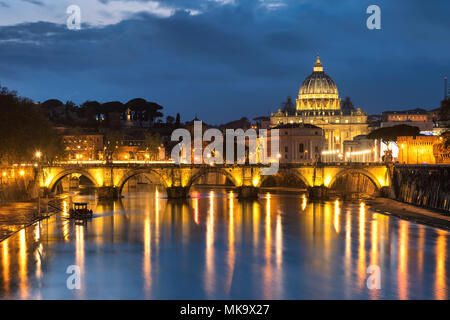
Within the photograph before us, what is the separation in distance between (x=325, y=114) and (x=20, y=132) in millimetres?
130925

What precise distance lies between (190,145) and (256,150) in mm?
14758

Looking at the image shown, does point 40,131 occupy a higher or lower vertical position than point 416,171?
higher

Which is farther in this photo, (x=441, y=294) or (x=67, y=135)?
(x=67, y=135)

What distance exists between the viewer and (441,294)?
1220 inches

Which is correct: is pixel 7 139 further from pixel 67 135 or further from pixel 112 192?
pixel 67 135

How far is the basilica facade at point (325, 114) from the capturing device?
585ft

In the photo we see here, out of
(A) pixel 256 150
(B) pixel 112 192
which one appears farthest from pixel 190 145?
(B) pixel 112 192

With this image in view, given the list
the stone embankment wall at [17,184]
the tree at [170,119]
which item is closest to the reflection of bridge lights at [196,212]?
the stone embankment wall at [17,184]

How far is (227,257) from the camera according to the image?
Result: 40281 mm

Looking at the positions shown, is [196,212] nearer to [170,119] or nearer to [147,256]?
[147,256]

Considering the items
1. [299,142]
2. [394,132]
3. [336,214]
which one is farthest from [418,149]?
[299,142]

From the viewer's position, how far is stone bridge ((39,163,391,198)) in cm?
7844
